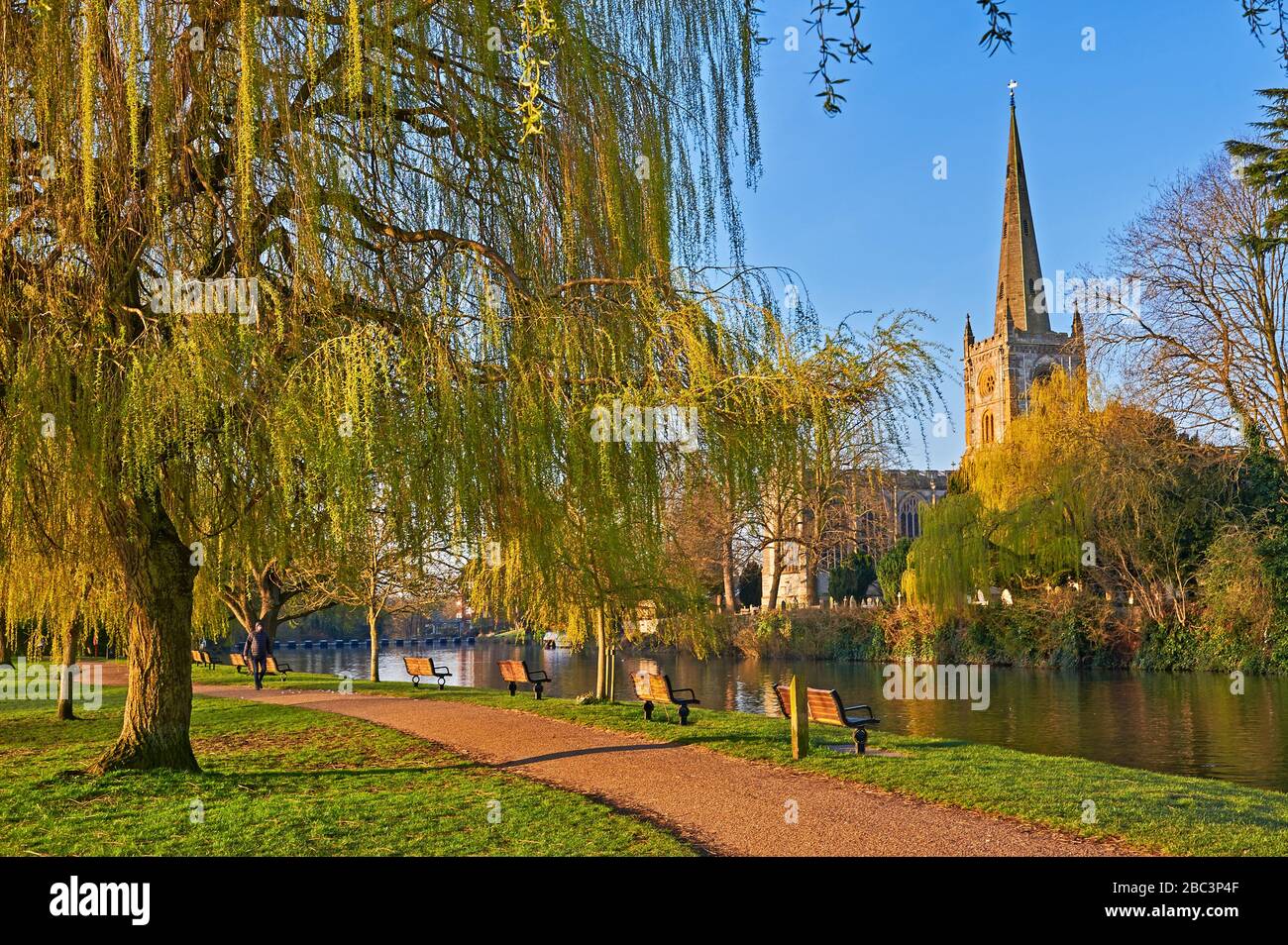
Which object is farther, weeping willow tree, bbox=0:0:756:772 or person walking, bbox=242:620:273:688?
person walking, bbox=242:620:273:688

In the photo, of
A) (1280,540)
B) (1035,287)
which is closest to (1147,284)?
(1280,540)

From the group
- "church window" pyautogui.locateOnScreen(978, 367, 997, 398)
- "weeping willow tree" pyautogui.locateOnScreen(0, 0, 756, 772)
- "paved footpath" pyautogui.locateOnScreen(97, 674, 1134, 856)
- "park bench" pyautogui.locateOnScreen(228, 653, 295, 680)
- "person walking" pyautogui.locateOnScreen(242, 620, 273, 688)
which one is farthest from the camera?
"church window" pyautogui.locateOnScreen(978, 367, 997, 398)

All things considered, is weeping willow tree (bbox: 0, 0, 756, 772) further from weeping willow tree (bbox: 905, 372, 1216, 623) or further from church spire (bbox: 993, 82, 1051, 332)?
church spire (bbox: 993, 82, 1051, 332)

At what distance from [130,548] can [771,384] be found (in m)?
6.33

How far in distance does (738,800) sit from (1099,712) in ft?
49.3

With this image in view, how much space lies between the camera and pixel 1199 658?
3078 cm

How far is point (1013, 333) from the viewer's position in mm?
91625

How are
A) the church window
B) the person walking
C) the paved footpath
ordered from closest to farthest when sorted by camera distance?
the paved footpath
the person walking
the church window

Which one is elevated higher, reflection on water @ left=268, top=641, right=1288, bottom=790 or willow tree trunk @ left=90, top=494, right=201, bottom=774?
willow tree trunk @ left=90, top=494, right=201, bottom=774

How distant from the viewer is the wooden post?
12055 mm

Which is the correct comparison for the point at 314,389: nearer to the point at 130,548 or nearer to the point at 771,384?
the point at 771,384

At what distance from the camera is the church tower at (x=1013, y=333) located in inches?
3430

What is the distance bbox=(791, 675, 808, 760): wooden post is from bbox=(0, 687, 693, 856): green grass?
3.24m

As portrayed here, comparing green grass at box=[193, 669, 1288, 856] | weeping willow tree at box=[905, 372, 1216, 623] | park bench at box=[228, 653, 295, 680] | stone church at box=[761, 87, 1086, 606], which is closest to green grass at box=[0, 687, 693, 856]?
green grass at box=[193, 669, 1288, 856]
